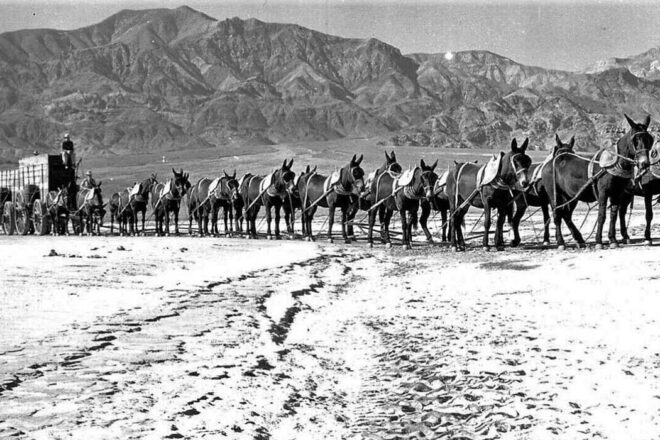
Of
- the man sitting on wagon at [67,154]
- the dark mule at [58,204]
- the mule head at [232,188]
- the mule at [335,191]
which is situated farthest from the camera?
the man sitting on wagon at [67,154]

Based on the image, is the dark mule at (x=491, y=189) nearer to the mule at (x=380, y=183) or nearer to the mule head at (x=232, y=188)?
the mule at (x=380, y=183)

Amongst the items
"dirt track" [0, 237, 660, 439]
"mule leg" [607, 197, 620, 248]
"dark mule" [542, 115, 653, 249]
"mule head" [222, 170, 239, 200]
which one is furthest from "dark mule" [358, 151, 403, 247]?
"dirt track" [0, 237, 660, 439]

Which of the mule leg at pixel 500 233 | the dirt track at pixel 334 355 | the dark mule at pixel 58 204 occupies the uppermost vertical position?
the dark mule at pixel 58 204

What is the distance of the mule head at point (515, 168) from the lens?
1927cm

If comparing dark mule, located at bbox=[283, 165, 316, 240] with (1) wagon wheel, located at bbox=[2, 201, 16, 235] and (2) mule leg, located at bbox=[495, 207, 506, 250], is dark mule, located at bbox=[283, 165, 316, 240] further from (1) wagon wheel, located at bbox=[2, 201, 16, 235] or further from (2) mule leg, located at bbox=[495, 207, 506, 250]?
(1) wagon wheel, located at bbox=[2, 201, 16, 235]

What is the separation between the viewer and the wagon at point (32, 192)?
115 ft

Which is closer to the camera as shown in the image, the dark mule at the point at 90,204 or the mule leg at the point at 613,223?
the mule leg at the point at 613,223

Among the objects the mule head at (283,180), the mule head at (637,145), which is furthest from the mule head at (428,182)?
the mule head at (283,180)

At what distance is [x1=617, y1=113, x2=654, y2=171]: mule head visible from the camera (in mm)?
15836

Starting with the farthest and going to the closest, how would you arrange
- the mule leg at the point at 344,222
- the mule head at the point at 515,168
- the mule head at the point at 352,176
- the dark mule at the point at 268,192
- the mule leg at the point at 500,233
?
the dark mule at the point at 268,192
the mule leg at the point at 344,222
the mule head at the point at 352,176
the mule leg at the point at 500,233
the mule head at the point at 515,168

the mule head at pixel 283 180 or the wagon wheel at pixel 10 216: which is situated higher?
the mule head at pixel 283 180

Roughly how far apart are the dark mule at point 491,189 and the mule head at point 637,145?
2.90 meters

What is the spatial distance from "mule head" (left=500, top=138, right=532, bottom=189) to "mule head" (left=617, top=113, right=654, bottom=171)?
3065 mm

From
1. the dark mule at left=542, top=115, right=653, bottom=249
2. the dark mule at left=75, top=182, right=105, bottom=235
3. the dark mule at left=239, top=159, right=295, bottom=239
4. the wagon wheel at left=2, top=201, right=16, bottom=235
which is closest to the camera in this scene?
the dark mule at left=542, top=115, right=653, bottom=249
